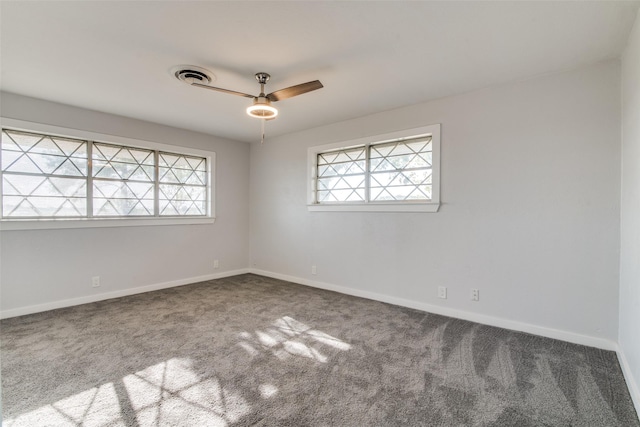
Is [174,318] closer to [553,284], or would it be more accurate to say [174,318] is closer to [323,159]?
[323,159]

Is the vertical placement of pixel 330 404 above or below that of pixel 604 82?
below

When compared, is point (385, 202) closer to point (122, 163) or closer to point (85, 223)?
point (122, 163)

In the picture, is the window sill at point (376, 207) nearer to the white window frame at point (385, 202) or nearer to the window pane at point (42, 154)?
the white window frame at point (385, 202)

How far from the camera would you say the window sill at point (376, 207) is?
146 inches

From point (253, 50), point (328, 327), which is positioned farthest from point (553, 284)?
point (253, 50)

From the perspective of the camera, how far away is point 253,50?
2559mm

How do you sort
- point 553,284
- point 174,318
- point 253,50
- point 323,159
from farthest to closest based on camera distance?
point 323,159 < point 174,318 < point 553,284 < point 253,50

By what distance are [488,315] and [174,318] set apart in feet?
11.0

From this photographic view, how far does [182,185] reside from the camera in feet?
16.5

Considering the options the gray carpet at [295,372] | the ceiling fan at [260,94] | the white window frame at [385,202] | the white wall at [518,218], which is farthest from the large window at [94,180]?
the white wall at [518,218]

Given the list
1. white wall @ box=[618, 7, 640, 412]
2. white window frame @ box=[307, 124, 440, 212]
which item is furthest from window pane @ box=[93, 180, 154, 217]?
white wall @ box=[618, 7, 640, 412]

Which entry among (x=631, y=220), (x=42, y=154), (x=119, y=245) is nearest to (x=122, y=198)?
(x=119, y=245)

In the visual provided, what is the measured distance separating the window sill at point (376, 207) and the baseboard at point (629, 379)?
6.33 feet

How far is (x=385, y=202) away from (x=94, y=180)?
3.79 m
